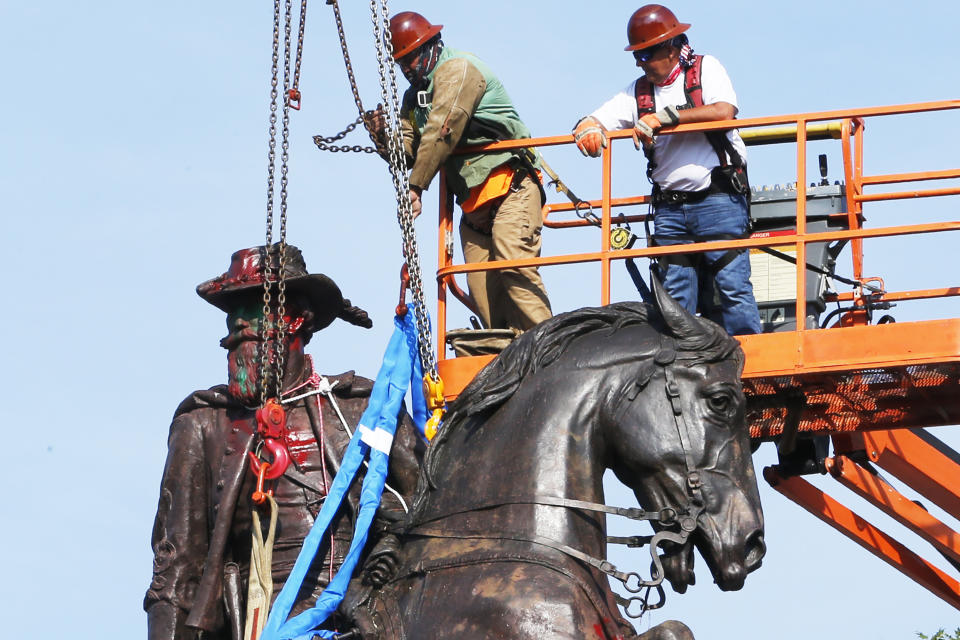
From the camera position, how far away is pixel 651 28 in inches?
448

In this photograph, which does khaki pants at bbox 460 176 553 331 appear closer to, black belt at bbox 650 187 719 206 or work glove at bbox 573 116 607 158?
work glove at bbox 573 116 607 158

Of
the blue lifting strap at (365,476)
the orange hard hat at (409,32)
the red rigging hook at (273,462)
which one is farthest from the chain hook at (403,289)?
the orange hard hat at (409,32)

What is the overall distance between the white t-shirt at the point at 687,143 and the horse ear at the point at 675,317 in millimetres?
2439

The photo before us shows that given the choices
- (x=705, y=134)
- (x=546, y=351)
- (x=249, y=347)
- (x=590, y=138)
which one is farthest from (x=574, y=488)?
(x=705, y=134)

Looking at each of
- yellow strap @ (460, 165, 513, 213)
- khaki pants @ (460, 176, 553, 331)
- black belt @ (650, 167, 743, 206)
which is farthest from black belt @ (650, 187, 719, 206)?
yellow strap @ (460, 165, 513, 213)

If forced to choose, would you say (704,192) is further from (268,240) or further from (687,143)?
(268,240)

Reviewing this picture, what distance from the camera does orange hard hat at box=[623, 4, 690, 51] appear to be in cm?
1136

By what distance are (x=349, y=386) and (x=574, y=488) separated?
7.33 ft

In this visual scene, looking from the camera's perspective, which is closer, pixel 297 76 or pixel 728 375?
pixel 728 375

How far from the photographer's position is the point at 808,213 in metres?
13.3

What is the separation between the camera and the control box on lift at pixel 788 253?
13.0m

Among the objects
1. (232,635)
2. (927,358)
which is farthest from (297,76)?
(927,358)

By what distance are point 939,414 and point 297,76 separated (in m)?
4.23

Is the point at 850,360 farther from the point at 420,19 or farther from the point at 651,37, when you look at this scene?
the point at 420,19
